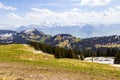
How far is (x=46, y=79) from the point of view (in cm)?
2688

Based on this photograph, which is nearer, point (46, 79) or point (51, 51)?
point (46, 79)

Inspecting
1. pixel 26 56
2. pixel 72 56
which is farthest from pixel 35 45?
pixel 26 56

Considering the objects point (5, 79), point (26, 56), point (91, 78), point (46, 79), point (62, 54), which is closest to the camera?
point (5, 79)

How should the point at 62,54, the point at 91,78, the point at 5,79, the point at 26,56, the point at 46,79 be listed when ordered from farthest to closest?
the point at 62,54, the point at 26,56, the point at 91,78, the point at 46,79, the point at 5,79

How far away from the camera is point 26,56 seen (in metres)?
81.3

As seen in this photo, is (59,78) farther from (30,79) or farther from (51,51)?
(51,51)

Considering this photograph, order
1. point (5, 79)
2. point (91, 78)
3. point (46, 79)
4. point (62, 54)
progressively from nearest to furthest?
point (5, 79), point (46, 79), point (91, 78), point (62, 54)

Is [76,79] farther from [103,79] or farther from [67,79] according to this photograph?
[103,79]

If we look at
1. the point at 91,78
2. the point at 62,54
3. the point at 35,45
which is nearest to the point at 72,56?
the point at 62,54

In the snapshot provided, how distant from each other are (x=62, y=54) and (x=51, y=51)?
9.57m

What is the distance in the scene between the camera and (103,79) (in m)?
28.6

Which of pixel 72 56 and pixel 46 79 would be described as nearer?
pixel 46 79

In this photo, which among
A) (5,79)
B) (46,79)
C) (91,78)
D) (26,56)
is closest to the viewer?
(5,79)

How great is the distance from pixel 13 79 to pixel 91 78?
27.7 ft
